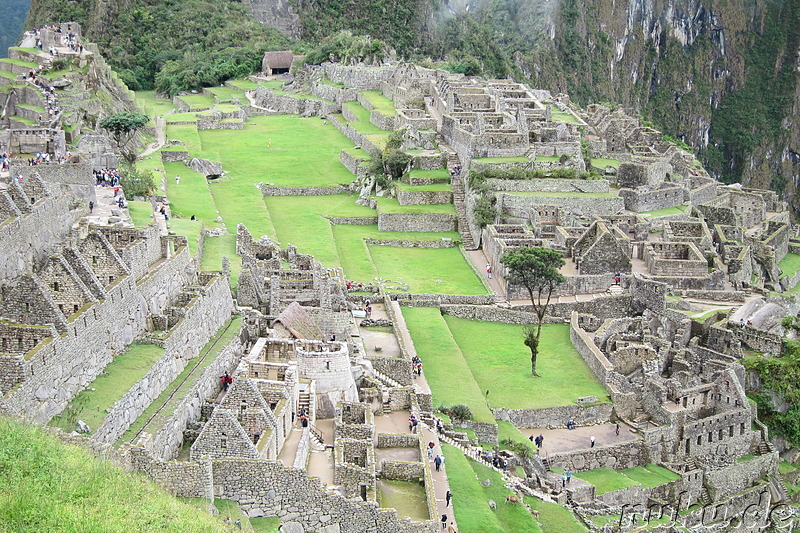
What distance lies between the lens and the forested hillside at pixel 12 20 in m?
103

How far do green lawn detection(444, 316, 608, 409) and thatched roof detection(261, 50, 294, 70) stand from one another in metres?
64.1

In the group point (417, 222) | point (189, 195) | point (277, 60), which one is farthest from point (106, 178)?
point (277, 60)

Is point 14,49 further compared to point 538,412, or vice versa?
point 14,49

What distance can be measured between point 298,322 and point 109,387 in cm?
873

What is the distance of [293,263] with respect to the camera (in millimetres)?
41531

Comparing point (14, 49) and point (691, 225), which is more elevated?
point (14, 49)

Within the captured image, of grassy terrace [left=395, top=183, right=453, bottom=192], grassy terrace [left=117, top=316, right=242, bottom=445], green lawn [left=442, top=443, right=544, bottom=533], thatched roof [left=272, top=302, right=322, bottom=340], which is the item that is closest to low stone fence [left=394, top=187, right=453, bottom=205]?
grassy terrace [left=395, top=183, right=453, bottom=192]

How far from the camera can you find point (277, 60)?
107 metres

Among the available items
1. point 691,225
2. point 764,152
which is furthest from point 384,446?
point 764,152

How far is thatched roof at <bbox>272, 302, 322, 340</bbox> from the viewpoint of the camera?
1319 inches

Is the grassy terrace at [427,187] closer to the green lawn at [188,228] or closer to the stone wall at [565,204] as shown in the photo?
the stone wall at [565,204]

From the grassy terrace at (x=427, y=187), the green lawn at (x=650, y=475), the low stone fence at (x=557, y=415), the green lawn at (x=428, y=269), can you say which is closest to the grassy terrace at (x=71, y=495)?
the low stone fence at (x=557, y=415)

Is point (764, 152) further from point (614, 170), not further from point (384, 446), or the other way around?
point (384, 446)

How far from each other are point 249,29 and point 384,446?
320 ft
